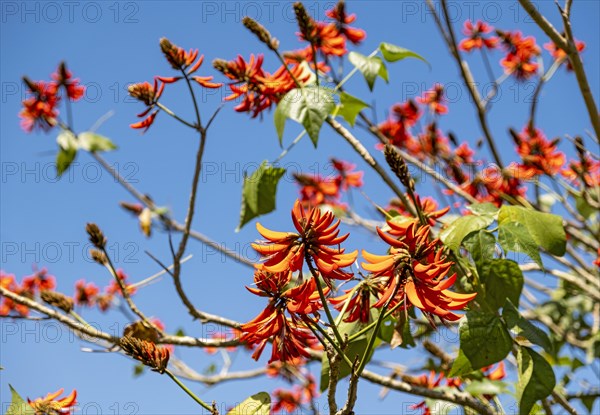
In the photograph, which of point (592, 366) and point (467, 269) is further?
point (592, 366)

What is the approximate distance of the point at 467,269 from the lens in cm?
113

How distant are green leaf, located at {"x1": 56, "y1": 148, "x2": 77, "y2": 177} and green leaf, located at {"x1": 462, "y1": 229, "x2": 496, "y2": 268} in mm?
1429

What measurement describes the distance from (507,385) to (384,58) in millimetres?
803

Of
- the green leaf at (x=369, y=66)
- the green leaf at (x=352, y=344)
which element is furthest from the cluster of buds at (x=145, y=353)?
the green leaf at (x=369, y=66)

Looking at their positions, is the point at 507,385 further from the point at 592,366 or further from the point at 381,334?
the point at 592,366

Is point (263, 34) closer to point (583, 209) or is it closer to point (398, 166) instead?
point (398, 166)

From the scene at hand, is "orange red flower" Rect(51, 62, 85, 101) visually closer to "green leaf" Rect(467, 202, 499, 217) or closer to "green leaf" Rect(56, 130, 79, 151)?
"green leaf" Rect(56, 130, 79, 151)

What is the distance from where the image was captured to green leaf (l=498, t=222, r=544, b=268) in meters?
1.03

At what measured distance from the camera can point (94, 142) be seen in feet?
6.68

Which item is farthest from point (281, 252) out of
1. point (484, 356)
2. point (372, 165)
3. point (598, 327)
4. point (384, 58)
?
point (598, 327)

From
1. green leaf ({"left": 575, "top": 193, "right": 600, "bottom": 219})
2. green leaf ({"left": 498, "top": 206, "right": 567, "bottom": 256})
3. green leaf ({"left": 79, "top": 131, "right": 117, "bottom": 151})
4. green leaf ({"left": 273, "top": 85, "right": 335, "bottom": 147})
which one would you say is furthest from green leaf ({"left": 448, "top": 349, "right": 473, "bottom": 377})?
green leaf ({"left": 79, "top": 131, "right": 117, "bottom": 151})

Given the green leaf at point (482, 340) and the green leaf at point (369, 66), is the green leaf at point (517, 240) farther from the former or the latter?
the green leaf at point (369, 66)

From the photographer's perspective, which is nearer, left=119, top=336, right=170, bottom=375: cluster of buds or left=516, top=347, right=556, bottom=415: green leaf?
left=119, top=336, right=170, bottom=375: cluster of buds

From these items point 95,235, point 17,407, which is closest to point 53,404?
point 17,407
